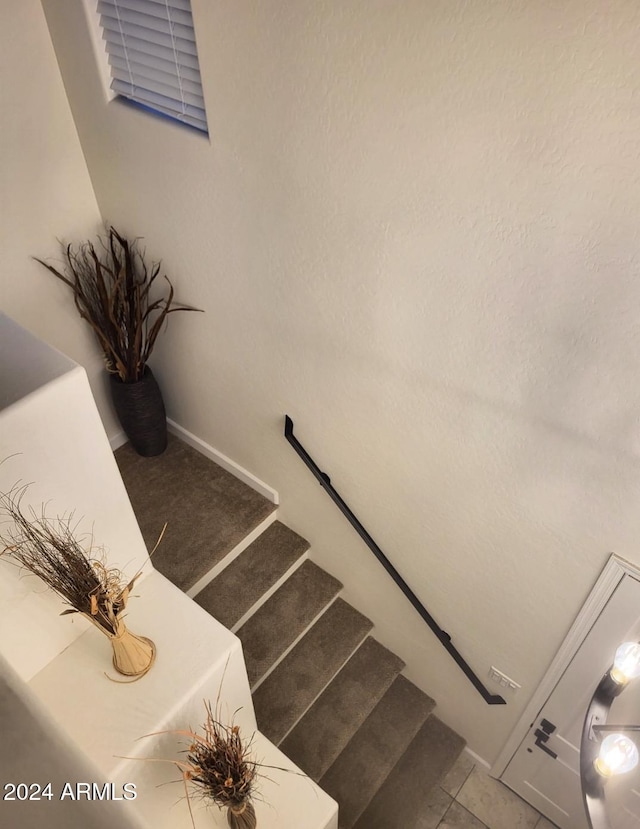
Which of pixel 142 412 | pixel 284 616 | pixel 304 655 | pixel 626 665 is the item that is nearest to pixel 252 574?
pixel 284 616

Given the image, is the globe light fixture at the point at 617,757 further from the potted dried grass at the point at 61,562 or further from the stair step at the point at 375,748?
the stair step at the point at 375,748

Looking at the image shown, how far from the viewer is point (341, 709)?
12.0 feet

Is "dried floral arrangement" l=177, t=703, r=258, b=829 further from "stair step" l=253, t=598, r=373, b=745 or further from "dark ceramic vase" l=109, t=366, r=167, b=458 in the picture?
"dark ceramic vase" l=109, t=366, r=167, b=458

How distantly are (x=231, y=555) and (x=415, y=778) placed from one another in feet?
5.44

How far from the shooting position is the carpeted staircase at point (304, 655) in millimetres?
3535

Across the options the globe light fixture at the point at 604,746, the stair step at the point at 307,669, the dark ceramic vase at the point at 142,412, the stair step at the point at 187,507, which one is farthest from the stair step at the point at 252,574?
the globe light fixture at the point at 604,746

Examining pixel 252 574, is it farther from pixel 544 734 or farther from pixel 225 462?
pixel 544 734

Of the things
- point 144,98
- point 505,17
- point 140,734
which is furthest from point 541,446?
point 144,98

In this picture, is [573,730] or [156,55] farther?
[573,730]

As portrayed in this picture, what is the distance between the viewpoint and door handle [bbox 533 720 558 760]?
10.5ft

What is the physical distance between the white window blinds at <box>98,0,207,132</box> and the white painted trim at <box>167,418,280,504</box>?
1.99 metres

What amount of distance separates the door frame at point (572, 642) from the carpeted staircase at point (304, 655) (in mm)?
470

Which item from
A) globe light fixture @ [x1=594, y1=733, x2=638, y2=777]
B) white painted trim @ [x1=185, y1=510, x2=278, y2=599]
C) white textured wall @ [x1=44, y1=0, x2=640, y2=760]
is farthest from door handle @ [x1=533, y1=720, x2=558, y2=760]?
white painted trim @ [x1=185, y1=510, x2=278, y2=599]

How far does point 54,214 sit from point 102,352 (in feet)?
2.92
